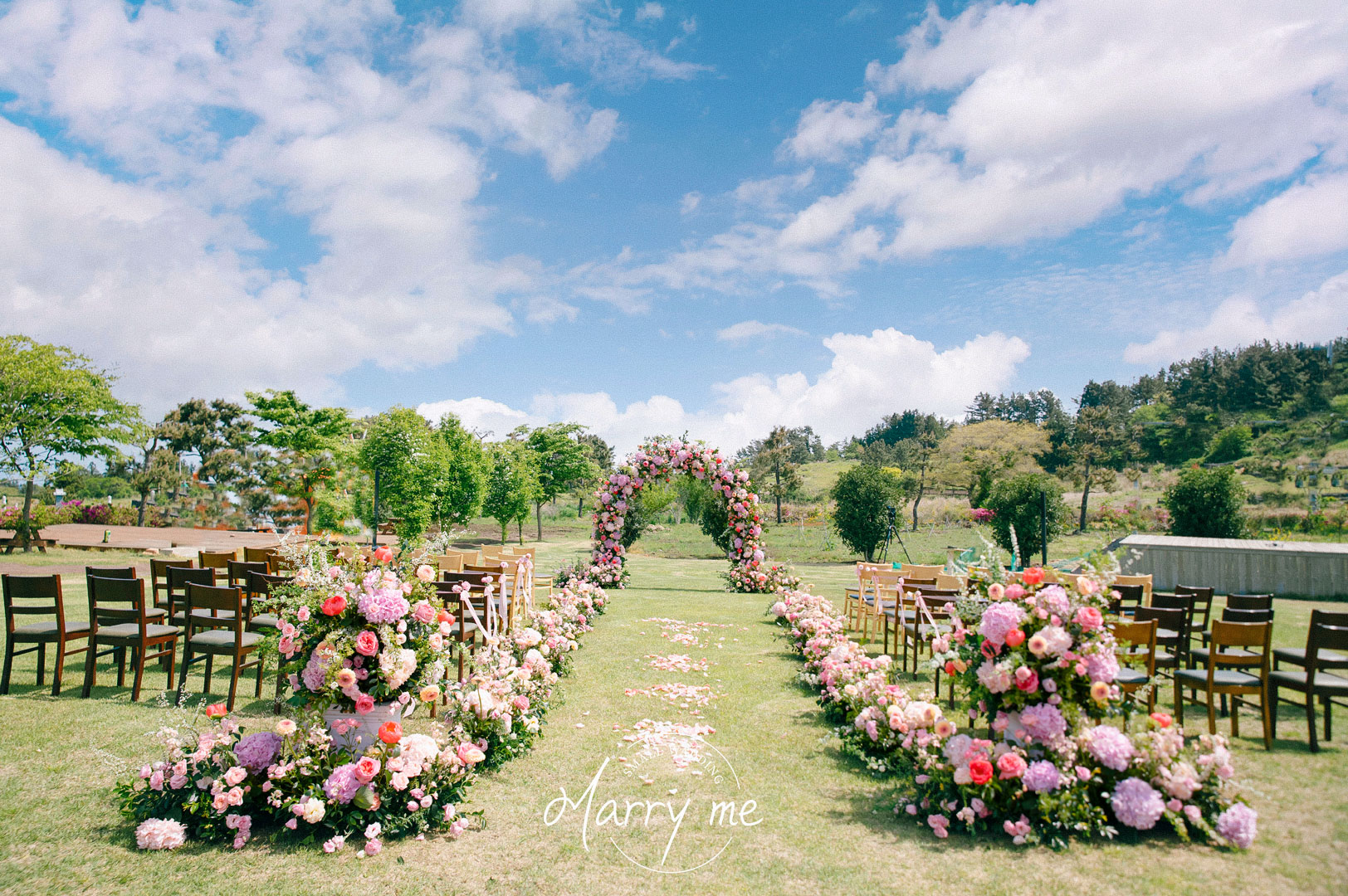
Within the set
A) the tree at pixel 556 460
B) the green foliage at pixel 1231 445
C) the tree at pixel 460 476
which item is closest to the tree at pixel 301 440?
the tree at pixel 460 476

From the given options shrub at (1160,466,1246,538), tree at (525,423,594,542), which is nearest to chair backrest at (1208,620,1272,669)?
shrub at (1160,466,1246,538)

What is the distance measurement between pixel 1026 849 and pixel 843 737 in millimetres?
1832

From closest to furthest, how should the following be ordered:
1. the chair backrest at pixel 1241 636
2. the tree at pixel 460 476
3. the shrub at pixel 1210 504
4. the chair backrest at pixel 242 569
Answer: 1. the chair backrest at pixel 1241 636
2. the chair backrest at pixel 242 569
3. the shrub at pixel 1210 504
4. the tree at pixel 460 476

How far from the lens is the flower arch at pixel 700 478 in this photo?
15.5 meters

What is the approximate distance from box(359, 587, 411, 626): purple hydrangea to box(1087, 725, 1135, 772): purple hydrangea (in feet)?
13.6

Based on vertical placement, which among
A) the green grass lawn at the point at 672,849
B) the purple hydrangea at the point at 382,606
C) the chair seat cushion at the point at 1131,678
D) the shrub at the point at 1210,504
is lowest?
the green grass lawn at the point at 672,849

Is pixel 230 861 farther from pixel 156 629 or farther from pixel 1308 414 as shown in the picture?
pixel 1308 414

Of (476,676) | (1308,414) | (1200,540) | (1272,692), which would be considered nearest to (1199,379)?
(1308,414)

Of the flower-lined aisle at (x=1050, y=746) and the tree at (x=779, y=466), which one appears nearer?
the flower-lined aisle at (x=1050, y=746)

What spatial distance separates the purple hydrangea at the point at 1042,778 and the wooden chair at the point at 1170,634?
2683 millimetres

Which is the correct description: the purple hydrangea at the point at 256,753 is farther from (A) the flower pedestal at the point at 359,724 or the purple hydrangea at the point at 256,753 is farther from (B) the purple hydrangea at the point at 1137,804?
(B) the purple hydrangea at the point at 1137,804

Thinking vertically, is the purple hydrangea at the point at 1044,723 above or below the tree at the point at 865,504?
below

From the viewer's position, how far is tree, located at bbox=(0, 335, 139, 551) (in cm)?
2042

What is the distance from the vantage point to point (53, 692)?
6016 mm
